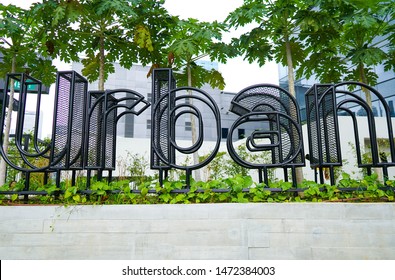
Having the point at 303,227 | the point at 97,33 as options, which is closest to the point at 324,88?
the point at 303,227

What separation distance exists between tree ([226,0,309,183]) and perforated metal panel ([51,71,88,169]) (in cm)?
298

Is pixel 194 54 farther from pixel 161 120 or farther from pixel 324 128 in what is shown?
pixel 324 128

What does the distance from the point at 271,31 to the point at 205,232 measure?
4.50m

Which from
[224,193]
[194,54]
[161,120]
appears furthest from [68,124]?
[194,54]

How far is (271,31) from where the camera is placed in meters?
5.88

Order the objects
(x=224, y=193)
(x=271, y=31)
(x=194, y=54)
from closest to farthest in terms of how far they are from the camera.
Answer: (x=224, y=193) → (x=271, y=31) → (x=194, y=54)

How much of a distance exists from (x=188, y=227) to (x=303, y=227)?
117 centimetres

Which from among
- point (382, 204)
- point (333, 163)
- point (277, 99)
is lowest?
point (382, 204)

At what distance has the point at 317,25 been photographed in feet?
15.8

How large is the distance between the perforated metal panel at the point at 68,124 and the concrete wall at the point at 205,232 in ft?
2.49

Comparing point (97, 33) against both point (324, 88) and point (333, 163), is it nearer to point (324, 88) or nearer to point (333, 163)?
point (324, 88)

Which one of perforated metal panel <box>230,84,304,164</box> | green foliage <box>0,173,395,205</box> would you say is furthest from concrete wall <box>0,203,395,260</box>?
perforated metal panel <box>230,84,304,164</box>

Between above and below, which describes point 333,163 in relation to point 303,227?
above

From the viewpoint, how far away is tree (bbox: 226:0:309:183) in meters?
5.06
